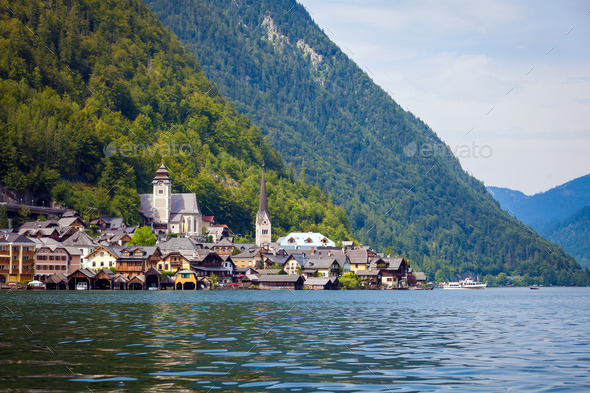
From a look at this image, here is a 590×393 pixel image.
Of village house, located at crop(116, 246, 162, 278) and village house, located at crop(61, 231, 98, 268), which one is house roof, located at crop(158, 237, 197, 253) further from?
village house, located at crop(61, 231, 98, 268)

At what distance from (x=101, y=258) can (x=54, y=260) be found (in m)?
9.96

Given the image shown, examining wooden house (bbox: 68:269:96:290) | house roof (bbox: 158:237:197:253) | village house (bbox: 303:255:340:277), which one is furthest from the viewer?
village house (bbox: 303:255:340:277)

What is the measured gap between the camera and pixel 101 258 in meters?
143

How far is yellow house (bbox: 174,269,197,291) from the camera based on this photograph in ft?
463

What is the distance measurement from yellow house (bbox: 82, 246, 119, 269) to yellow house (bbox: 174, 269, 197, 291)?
12.7 m

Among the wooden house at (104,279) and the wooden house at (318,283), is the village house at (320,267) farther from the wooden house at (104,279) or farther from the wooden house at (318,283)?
the wooden house at (104,279)

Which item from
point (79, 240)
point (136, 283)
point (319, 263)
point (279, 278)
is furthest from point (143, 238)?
point (319, 263)

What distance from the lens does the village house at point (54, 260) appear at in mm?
133625

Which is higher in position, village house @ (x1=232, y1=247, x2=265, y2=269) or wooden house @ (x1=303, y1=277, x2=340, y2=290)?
village house @ (x1=232, y1=247, x2=265, y2=269)

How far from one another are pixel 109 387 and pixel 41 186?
→ 150400mm

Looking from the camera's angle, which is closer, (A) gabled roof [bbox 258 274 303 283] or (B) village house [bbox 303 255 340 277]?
(A) gabled roof [bbox 258 274 303 283]

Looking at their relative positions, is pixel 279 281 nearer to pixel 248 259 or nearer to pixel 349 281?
pixel 248 259

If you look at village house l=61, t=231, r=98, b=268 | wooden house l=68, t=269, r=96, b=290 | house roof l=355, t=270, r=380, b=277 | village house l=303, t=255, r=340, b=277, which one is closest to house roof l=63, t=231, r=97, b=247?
village house l=61, t=231, r=98, b=268

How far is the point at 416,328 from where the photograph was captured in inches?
1821
